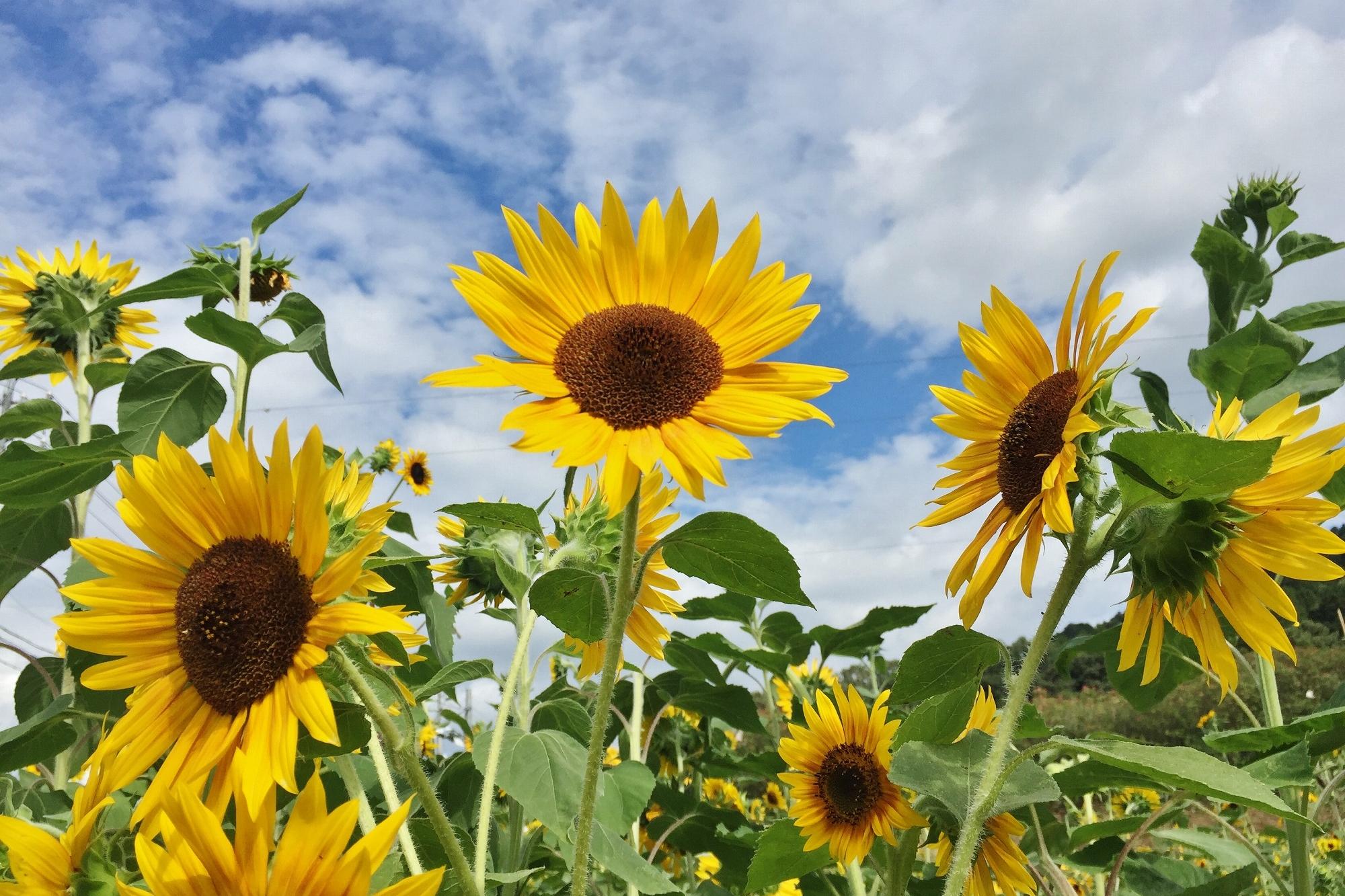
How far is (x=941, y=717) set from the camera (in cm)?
140

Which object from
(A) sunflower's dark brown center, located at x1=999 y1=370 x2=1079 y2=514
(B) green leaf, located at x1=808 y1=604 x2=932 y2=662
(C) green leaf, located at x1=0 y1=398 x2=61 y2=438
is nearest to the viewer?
(A) sunflower's dark brown center, located at x1=999 y1=370 x2=1079 y2=514

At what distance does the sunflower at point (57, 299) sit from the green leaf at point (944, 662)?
2718 mm

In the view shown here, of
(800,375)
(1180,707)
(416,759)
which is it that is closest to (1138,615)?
(800,375)

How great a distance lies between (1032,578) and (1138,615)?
0.71ft

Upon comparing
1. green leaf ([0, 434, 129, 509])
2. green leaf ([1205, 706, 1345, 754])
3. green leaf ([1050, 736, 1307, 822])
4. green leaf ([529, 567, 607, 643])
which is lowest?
green leaf ([1050, 736, 1307, 822])

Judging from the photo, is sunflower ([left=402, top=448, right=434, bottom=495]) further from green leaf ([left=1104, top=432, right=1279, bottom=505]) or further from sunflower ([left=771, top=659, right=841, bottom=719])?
green leaf ([left=1104, top=432, right=1279, bottom=505])

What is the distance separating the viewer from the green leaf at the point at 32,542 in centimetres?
204

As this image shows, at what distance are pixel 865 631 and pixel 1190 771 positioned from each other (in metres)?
1.46

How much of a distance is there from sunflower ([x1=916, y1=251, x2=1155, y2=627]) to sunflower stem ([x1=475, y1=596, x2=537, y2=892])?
0.73 metres

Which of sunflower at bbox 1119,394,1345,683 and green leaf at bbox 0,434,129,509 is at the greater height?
green leaf at bbox 0,434,129,509

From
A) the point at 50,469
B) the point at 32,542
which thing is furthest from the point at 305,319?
the point at 32,542

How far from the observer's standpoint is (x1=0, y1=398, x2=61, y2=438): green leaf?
2287 millimetres

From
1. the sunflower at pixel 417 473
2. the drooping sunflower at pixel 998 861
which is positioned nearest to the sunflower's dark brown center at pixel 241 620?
the drooping sunflower at pixel 998 861

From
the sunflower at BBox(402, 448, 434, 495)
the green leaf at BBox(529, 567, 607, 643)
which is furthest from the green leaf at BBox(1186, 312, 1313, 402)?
the sunflower at BBox(402, 448, 434, 495)
